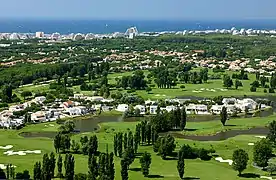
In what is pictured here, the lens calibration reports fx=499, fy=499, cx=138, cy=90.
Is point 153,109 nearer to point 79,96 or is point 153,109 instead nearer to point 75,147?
point 79,96

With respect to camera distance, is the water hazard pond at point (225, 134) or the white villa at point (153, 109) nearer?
the water hazard pond at point (225, 134)

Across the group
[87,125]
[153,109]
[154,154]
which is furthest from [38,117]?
[154,154]

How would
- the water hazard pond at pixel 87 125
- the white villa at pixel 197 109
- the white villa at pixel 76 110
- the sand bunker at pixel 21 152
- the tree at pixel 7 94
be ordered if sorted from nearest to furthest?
the sand bunker at pixel 21 152 < the water hazard pond at pixel 87 125 < the white villa at pixel 76 110 < the white villa at pixel 197 109 < the tree at pixel 7 94

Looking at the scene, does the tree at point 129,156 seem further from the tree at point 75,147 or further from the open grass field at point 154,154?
the tree at point 75,147

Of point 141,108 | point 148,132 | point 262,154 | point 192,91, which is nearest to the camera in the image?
point 262,154

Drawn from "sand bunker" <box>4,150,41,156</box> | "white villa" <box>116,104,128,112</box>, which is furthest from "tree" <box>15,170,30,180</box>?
"white villa" <box>116,104,128,112</box>

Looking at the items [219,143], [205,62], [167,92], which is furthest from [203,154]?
[205,62]

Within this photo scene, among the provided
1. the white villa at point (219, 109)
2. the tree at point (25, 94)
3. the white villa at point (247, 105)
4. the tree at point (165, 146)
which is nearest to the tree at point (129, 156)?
the tree at point (165, 146)

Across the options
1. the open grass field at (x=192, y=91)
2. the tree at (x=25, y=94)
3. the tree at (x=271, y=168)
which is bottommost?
the tree at (x=271, y=168)

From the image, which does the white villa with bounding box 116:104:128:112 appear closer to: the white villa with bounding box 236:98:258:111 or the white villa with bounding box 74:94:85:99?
the white villa with bounding box 74:94:85:99
